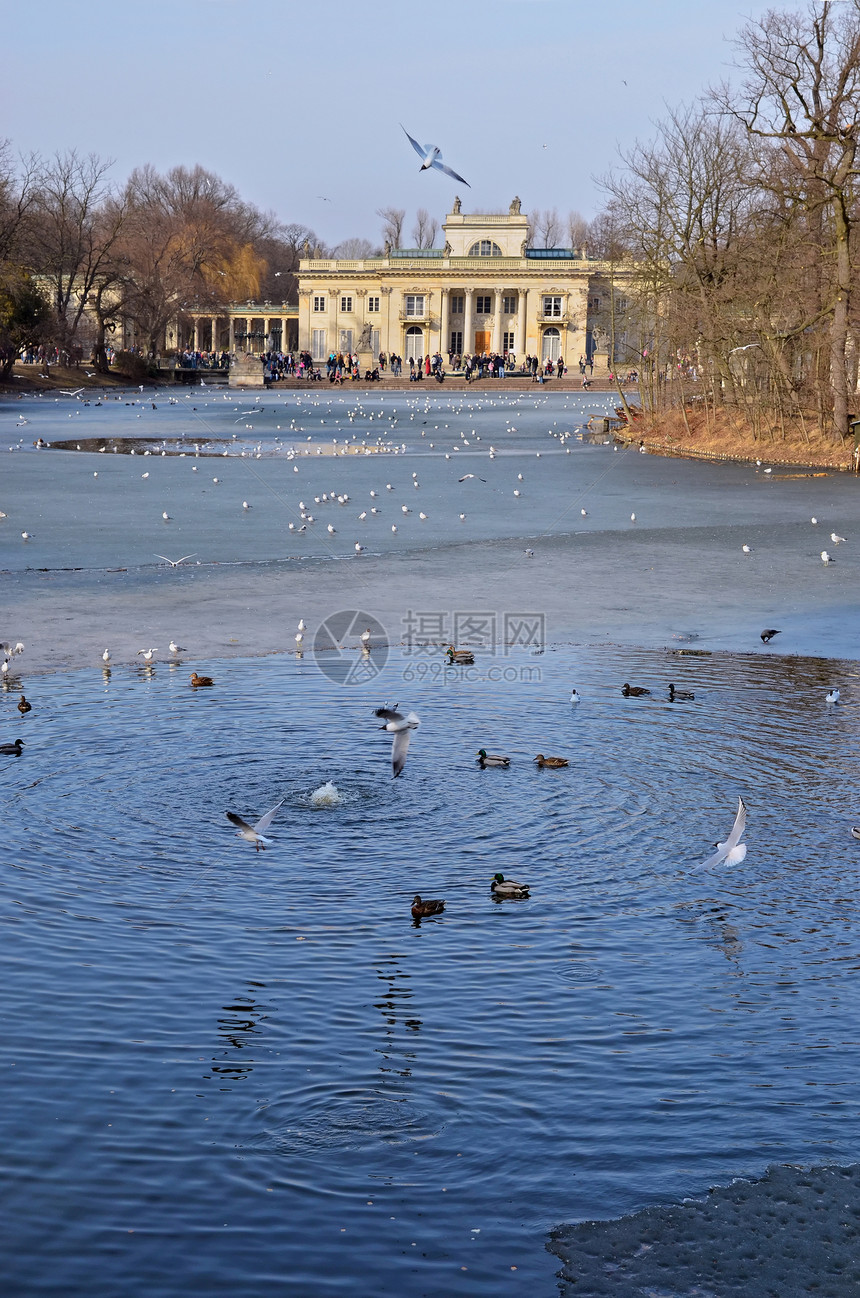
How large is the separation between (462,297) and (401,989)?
125 metres

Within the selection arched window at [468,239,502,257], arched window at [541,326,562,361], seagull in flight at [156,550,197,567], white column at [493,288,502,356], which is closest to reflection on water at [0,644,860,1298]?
seagull in flight at [156,550,197,567]

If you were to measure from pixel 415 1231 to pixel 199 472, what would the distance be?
27.1 meters

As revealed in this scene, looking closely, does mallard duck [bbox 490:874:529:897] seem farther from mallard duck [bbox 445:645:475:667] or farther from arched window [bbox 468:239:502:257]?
arched window [bbox 468:239:502:257]

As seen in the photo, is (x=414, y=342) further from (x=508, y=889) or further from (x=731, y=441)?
(x=508, y=889)

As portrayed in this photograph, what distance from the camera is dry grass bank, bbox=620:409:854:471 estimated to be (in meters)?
35.5

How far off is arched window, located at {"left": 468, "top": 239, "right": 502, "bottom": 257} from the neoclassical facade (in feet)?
0.29

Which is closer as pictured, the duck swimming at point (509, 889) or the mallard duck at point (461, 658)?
the duck swimming at point (509, 889)

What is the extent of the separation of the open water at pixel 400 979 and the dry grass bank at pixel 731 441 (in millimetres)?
25123

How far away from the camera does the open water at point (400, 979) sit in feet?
16.3

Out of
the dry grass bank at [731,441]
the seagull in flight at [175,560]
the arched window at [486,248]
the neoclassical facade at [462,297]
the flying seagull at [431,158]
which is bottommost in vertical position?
→ the seagull in flight at [175,560]

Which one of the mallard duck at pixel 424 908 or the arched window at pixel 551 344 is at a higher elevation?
the arched window at pixel 551 344

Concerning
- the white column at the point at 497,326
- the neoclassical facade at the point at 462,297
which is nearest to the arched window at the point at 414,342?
the neoclassical facade at the point at 462,297

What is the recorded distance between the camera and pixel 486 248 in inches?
5015

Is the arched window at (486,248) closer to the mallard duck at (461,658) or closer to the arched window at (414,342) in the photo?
the arched window at (414,342)
